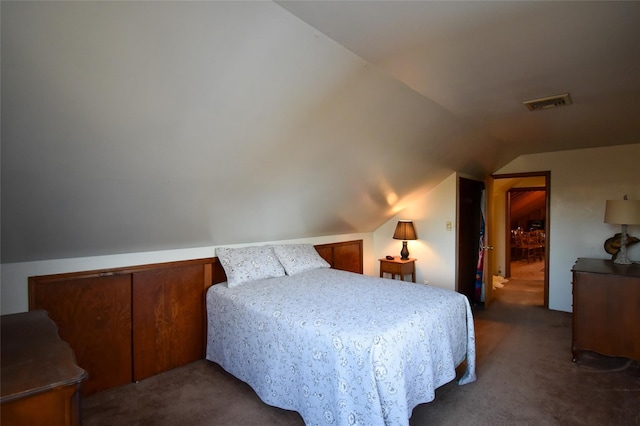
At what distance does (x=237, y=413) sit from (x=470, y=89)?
2.75 meters

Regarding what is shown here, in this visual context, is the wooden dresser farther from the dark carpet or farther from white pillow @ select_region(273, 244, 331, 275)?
white pillow @ select_region(273, 244, 331, 275)

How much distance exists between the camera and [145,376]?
267cm

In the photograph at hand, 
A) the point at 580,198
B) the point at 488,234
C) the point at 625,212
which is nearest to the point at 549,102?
the point at 625,212

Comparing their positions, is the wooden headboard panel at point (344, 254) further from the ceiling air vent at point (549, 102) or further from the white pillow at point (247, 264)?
the ceiling air vent at point (549, 102)

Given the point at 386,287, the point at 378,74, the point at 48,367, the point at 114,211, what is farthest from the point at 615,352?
the point at 114,211

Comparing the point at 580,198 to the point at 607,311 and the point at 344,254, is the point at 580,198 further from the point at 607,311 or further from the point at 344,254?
the point at 344,254

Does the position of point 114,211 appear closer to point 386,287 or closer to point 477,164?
point 386,287

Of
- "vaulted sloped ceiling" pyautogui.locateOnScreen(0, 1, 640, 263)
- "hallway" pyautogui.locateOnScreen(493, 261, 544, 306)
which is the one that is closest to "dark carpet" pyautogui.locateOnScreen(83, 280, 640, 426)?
"vaulted sloped ceiling" pyautogui.locateOnScreen(0, 1, 640, 263)

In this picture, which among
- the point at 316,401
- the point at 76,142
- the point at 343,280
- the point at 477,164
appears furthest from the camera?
the point at 477,164

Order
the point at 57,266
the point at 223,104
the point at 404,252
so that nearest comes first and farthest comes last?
the point at 223,104 → the point at 57,266 → the point at 404,252

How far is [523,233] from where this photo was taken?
852 cm

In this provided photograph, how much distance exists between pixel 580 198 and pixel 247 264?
14.0 feet

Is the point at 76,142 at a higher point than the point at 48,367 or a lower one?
higher

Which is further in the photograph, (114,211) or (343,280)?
(343,280)
